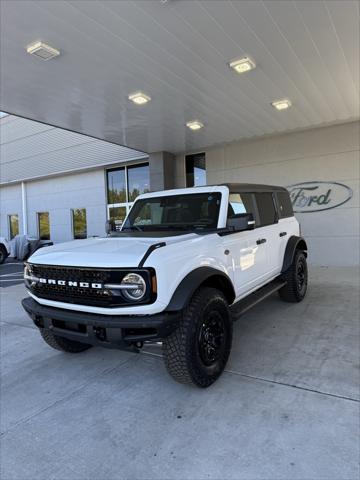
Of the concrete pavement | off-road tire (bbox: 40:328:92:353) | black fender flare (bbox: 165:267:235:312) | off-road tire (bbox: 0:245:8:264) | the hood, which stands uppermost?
the hood

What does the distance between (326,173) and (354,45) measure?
4750mm

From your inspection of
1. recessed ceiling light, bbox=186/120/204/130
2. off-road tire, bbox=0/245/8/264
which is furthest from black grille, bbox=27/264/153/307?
off-road tire, bbox=0/245/8/264

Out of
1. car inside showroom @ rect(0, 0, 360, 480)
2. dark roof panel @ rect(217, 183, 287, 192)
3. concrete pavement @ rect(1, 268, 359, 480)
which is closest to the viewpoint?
concrete pavement @ rect(1, 268, 359, 480)

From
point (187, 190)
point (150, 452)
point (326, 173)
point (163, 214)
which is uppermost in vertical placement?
point (326, 173)

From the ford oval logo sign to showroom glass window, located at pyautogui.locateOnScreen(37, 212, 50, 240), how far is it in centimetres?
1168


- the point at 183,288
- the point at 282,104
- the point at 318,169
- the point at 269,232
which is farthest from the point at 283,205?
the point at 318,169

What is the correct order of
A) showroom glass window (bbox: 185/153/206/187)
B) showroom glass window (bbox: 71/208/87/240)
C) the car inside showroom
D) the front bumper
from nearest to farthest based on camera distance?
the car inside showroom < the front bumper < showroom glass window (bbox: 185/153/206/187) < showroom glass window (bbox: 71/208/87/240)

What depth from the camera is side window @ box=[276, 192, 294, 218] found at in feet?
17.2

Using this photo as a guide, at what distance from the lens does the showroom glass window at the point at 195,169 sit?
36.4 feet

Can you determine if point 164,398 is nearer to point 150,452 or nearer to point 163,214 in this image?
point 150,452

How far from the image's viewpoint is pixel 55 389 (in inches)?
119

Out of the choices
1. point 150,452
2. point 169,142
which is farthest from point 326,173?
point 150,452

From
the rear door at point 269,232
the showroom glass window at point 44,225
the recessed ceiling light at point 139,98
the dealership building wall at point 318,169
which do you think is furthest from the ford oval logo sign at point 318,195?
the showroom glass window at point 44,225

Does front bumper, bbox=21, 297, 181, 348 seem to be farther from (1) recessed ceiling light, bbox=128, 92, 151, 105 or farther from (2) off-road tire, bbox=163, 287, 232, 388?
(1) recessed ceiling light, bbox=128, 92, 151, 105
